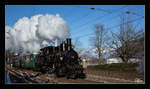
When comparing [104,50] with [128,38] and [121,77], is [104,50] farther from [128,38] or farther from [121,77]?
[121,77]

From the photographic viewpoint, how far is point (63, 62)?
42.4 ft

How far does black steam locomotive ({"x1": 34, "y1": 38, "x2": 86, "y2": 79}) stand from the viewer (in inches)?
497

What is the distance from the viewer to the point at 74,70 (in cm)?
1262

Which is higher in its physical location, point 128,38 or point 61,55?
point 128,38

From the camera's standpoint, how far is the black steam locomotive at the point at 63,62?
1263 centimetres

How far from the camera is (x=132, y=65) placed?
16.4 m

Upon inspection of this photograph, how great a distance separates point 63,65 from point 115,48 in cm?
1178

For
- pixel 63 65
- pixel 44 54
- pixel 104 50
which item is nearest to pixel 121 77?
pixel 63 65

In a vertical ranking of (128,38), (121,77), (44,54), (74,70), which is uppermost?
(128,38)

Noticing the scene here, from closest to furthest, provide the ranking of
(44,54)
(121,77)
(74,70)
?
(74,70), (121,77), (44,54)

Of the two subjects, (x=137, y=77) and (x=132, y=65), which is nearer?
(x=137, y=77)
